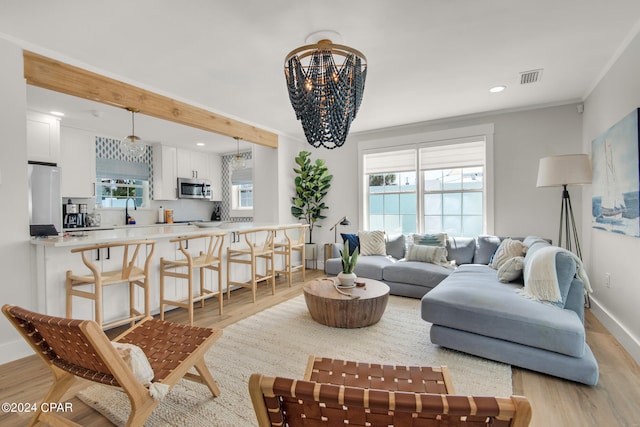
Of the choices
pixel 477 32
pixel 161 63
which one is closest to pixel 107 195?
pixel 161 63

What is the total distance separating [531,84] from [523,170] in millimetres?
1271

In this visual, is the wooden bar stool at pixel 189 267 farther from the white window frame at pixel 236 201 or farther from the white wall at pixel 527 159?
the white wall at pixel 527 159

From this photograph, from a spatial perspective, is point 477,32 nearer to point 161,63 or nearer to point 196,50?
point 196,50

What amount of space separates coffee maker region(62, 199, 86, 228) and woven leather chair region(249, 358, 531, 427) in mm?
5698

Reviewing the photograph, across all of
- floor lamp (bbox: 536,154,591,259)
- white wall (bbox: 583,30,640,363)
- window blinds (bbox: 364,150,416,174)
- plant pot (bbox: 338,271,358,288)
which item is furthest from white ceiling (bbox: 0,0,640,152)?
plant pot (bbox: 338,271,358,288)

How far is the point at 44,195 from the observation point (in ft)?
13.4

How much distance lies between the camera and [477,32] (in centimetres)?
242

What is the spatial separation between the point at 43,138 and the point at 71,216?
1321mm

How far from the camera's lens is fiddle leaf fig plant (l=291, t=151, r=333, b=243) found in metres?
5.68

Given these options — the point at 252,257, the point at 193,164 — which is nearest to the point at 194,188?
the point at 193,164

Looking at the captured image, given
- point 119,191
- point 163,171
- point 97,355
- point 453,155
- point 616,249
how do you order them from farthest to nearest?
point 163,171, point 119,191, point 453,155, point 616,249, point 97,355

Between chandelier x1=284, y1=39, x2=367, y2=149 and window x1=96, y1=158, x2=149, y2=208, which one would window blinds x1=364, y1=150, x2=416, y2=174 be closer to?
chandelier x1=284, y1=39, x2=367, y2=149

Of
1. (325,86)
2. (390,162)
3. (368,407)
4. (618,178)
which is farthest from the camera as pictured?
(390,162)

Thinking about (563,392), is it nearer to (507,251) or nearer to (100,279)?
(507,251)
